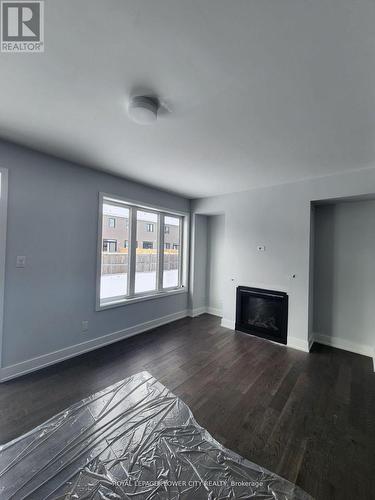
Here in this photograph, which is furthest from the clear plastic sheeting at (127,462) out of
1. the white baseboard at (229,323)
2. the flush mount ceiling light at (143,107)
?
the flush mount ceiling light at (143,107)

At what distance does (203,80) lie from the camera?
1.44m

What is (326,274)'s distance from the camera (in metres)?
3.51

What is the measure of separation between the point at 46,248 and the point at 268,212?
341 cm

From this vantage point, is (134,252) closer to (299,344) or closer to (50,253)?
(50,253)

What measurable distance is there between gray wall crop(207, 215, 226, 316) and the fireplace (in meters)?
0.94

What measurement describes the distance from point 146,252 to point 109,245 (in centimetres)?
80

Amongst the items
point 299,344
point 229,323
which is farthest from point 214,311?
point 299,344

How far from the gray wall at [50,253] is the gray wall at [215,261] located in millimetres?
2409

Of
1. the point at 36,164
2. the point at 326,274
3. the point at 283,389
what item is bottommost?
the point at 283,389

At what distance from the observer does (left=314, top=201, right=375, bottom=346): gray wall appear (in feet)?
Result: 10.4

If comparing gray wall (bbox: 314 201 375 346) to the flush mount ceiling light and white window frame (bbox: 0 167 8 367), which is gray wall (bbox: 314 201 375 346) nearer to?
the flush mount ceiling light

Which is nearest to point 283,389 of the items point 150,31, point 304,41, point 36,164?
point 304,41

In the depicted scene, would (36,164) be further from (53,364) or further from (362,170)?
(362,170)

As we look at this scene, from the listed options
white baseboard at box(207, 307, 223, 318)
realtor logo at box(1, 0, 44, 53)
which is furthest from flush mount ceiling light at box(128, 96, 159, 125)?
white baseboard at box(207, 307, 223, 318)
